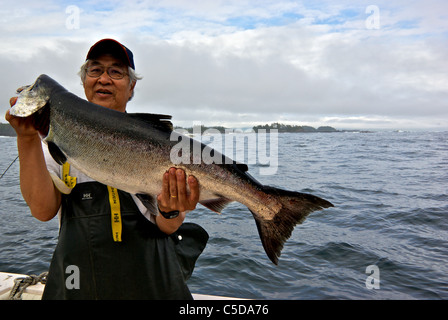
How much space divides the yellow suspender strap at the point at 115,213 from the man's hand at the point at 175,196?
0.36m

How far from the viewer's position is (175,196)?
3055 millimetres

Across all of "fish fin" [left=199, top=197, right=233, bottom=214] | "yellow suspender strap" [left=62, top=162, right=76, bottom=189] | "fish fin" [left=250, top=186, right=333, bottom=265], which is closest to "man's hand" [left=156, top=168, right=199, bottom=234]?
"fish fin" [left=199, top=197, right=233, bottom=214]

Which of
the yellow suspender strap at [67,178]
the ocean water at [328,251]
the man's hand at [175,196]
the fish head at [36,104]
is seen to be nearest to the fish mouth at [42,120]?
the fish head at [36,104]

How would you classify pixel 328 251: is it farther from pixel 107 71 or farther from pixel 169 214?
pixel 107 71

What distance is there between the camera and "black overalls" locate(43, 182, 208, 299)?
2896mm

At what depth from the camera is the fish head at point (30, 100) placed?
2.78m

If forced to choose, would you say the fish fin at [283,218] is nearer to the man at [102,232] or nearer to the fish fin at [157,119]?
the man at [102,232]

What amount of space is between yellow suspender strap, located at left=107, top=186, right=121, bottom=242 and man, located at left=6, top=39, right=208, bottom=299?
19mm

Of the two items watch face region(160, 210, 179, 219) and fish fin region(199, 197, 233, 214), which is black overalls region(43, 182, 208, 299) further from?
fish fin region(199, 197, 233, 214)

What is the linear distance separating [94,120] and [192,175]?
3.22 ft

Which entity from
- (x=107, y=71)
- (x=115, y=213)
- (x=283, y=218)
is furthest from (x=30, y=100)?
(x=283, y=218)

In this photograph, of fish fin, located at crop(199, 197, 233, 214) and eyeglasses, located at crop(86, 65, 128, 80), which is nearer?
fish fin, located at crop(199, 197, 233, 214)

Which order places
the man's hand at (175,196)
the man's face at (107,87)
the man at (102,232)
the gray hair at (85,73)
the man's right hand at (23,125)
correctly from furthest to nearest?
the gray hair at (85,73)
the man's face at (107,87)
the man's hand at (175,196)
the man at (102,232)
the man's right hand at (23,125)

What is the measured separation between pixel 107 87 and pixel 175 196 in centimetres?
132
